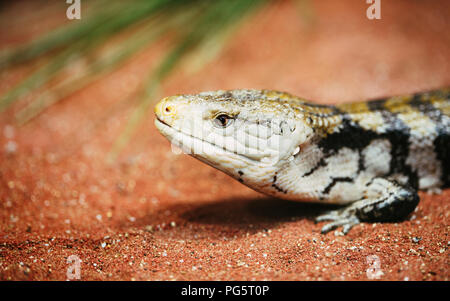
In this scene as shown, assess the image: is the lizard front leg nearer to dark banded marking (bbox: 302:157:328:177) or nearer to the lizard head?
dark banded marking (bbox: 302:157:328:177)

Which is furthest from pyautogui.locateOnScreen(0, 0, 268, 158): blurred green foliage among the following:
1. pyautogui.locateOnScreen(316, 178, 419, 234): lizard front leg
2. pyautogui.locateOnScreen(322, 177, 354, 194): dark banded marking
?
pyautogui.locateOnScreen(316, 178, 419, 234): lizard front leg

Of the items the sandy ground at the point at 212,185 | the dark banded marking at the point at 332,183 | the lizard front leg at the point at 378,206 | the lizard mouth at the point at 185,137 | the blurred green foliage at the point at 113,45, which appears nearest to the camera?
the sandy ground at the point at 212,185

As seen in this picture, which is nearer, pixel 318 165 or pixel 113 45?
pixel 318 165

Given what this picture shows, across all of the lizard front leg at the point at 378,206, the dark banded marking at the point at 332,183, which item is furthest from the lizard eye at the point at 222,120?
the lizard front leg at the point at 378,206

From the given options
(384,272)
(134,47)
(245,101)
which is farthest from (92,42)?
(384,272)

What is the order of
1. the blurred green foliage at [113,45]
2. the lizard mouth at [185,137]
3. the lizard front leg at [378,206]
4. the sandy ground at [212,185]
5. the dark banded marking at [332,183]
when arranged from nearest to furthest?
the sandy ground at [212,185]
the lizard mouth at [185,137]
the lizard front leg at [378,206]
the dark banded marking at [332,183]
the blurred green foliage at [113,45]

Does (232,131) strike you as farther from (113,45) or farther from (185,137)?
(113,45)

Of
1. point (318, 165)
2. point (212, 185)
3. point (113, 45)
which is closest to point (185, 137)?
point (318, 165)

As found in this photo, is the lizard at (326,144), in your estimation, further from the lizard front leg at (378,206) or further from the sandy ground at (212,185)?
the sandy ground at (212,185)
